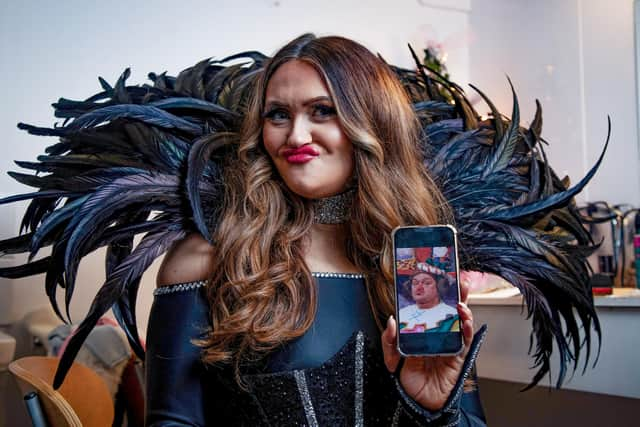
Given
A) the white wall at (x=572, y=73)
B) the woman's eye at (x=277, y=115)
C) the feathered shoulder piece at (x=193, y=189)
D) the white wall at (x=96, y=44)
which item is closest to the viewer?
the feathered shoulder piece at (x=193, y=189)

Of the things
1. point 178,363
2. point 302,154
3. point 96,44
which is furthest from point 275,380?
point 96,44

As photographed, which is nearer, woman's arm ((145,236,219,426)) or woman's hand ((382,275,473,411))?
woman's hand ((382,275,473,411))

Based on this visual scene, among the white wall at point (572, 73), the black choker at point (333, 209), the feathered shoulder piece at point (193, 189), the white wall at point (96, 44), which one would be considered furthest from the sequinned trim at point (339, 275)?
the white wall at point (572, 73)

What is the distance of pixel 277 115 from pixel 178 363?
0.46 m

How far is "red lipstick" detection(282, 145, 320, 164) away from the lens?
1.11m

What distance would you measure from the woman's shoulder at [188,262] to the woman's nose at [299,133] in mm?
245

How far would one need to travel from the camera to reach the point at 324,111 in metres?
1.13

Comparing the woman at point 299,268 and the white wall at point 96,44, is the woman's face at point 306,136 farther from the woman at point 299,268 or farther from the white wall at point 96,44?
the white wall at point 96,44

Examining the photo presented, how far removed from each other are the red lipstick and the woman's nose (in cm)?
1

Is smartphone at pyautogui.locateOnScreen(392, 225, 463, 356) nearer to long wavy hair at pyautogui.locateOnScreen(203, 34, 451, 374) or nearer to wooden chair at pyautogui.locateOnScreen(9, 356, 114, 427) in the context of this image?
long wavy hair at pyautogui.locateOnScreen(203, 34, 451, 374)

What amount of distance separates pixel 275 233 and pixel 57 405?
49 cm

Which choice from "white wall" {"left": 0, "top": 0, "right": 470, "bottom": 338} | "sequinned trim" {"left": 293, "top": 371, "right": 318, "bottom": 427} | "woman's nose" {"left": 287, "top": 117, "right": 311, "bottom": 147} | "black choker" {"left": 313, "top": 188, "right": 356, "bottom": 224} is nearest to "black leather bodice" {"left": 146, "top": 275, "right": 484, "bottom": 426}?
"sequinned trim" {"left": 293, "top": 371, "right": 318, "bottom": 427}

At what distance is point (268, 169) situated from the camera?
3.94ft

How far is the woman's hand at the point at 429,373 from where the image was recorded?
96 cm
